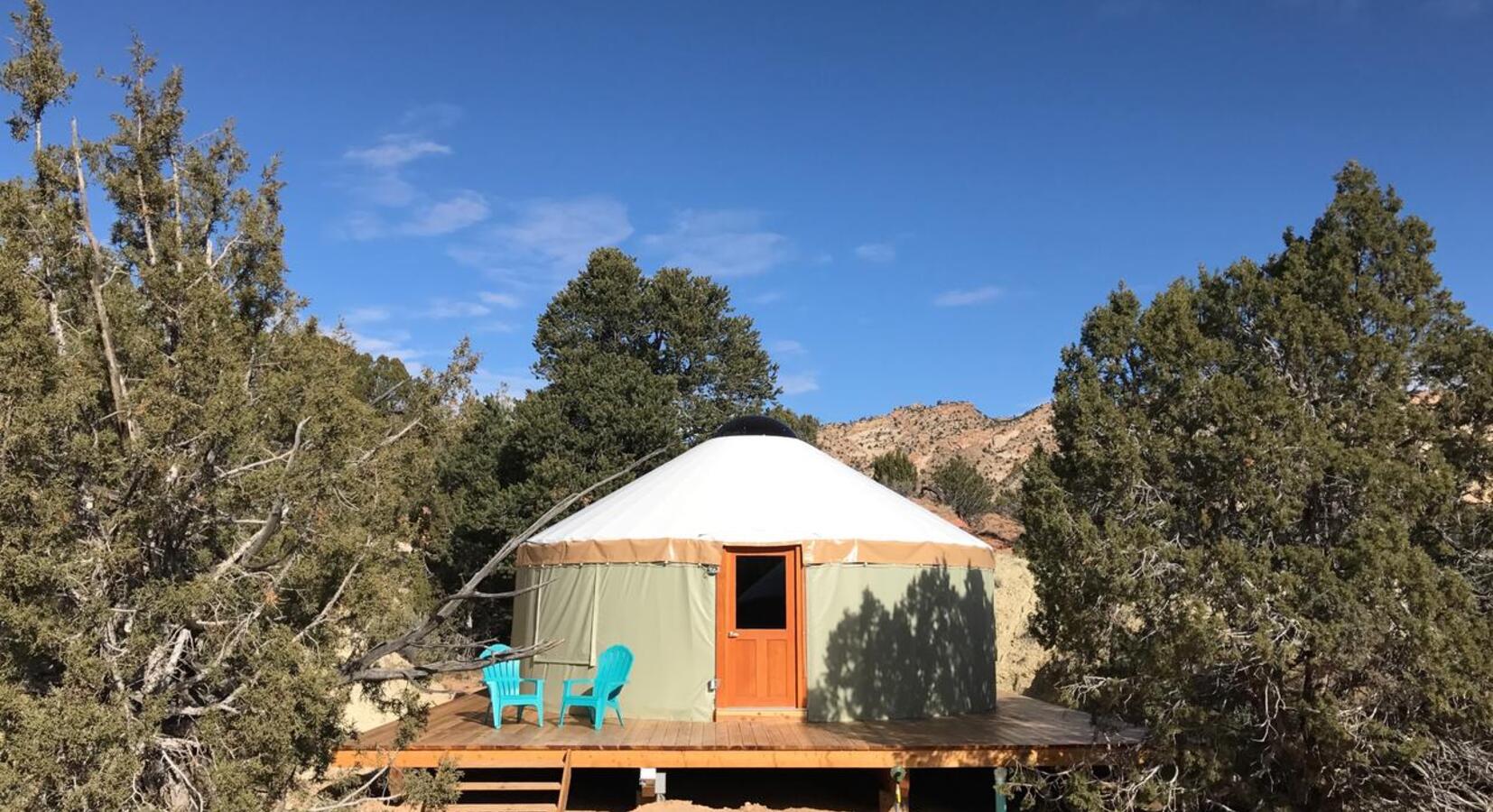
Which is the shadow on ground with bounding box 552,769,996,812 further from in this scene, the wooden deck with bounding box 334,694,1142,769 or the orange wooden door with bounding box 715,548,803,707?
the orange wooden door with bounding box 715,548,803,707

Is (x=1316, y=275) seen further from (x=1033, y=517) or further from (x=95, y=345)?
(x=95, y=345)

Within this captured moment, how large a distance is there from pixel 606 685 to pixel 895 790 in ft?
6.82

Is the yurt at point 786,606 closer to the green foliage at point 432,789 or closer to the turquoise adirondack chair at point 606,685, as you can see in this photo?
the turquoise adirondack chair at point 606,685

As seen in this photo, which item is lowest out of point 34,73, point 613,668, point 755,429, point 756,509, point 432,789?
point 432,789

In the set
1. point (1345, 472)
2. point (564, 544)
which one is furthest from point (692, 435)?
point (1345, 472)

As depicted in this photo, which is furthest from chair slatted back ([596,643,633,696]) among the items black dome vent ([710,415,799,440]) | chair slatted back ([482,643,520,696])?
black dome vent ([710,415,799,440])

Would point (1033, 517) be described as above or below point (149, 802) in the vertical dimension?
above

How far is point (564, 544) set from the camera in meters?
7.95

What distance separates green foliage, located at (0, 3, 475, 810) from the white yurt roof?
3.34 m

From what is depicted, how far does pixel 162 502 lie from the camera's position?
3725 millimetres

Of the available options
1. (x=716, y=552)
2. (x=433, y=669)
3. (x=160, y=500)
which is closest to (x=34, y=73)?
(x=160, y=500)

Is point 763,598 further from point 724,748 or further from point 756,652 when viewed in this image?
point 724,748

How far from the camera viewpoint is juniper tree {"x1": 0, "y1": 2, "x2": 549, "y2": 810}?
340cm

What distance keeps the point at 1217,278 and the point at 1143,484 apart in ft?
4.36
